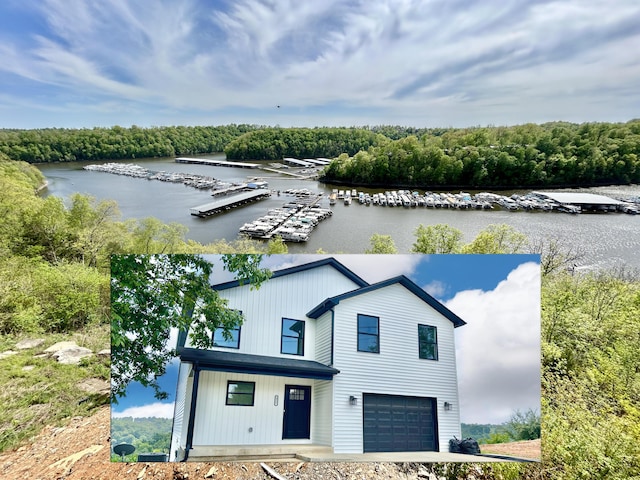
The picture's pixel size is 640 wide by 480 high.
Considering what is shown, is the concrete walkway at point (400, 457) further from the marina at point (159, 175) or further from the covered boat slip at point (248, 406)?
the marina at point (159, 175)

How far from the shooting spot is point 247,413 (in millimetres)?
3951

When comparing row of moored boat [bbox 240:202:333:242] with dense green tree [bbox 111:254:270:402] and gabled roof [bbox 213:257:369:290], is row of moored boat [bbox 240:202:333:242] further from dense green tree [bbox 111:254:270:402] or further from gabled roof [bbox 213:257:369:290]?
gabled roof [bbox 213:257:369:290]

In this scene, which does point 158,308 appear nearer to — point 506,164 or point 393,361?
point 393,361

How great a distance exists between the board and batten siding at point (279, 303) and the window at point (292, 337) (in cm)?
4

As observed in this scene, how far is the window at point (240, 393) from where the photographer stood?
3.93 metres

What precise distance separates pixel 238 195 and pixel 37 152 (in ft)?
82.2

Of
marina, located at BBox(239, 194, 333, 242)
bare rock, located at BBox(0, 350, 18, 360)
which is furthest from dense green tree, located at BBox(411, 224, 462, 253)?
marina, located at BBox(239, 194, 333, 242)

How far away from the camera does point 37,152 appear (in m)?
45.7

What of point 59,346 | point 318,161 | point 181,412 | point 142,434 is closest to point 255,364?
point 181,412

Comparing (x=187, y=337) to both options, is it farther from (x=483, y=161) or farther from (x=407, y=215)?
(x=483, y=161)

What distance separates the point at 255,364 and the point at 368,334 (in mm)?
1227

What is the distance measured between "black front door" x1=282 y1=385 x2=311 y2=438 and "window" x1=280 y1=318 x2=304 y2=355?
0.37 metres

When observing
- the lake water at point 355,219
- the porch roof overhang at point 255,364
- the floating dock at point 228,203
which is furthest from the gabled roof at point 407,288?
the floating dock at point 228,203

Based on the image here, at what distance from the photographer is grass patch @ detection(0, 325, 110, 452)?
5.05 m
